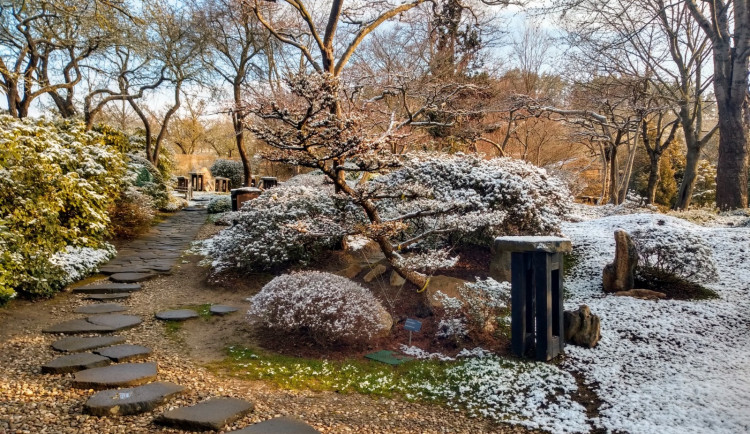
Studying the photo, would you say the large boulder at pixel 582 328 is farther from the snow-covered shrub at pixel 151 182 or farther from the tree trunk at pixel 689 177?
the snow-covered shrub at pixel 151 182

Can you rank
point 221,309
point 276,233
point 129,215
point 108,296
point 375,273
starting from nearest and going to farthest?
point 221,309 < point 108,296 < point 375,273 < point 276,233 < point 129,215

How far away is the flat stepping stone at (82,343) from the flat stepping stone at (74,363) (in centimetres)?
20

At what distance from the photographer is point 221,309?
596cm

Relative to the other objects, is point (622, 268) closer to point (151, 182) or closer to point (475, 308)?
point (475, 308)

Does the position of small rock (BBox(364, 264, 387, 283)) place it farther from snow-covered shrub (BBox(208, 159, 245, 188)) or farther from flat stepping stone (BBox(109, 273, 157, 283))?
snow-covered shrub (BBox(208, 159, 245, 188))

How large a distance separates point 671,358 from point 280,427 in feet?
12.7

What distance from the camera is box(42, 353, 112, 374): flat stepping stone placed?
371 cm

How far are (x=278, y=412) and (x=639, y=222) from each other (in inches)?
272

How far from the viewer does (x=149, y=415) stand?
310 cm

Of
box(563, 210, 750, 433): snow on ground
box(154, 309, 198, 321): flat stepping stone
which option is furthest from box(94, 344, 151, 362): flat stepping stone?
box(563, 210, 750, 433): snow on ground

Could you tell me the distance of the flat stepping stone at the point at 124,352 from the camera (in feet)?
13.3

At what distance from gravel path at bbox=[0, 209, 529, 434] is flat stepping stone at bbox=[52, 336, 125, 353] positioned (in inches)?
3.2

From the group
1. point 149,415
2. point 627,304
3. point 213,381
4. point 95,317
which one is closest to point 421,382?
point 213,381

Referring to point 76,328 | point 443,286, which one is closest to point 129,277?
point 76,328
